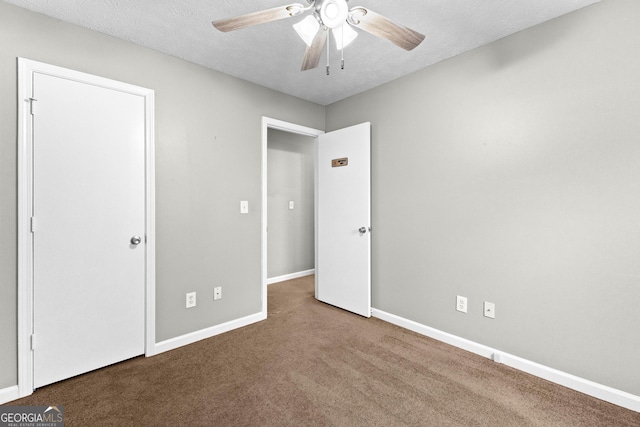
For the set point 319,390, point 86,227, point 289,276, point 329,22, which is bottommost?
point 319,390

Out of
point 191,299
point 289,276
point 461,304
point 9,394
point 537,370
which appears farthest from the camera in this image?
point 289,276

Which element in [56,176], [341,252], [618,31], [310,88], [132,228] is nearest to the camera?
[618,31]

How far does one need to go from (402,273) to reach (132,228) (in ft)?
8.03

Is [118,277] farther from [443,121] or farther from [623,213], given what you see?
[623,213]

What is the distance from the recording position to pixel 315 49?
1.65m

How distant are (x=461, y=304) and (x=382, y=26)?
221 centimetres

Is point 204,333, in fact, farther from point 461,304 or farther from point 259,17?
point 259,17

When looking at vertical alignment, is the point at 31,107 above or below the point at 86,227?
above

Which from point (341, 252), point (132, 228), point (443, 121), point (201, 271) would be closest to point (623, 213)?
point (443, 121)

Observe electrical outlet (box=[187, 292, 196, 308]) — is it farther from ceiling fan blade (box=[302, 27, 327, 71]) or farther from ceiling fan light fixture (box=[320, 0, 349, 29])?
ceiling fan light fixture (box=[320, 0, 349, 29])

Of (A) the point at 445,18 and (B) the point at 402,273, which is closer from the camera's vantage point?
(A) the point at 445,18

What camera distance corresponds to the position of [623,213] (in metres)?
1.75

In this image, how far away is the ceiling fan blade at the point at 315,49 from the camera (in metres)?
1.55

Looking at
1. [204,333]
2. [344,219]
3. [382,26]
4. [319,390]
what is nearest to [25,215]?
[204,333]
